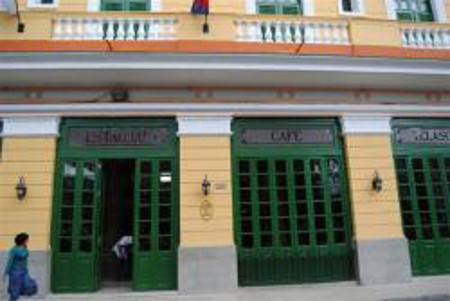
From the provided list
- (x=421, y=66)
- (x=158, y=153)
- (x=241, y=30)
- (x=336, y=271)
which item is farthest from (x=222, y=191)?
(x=421, y=66)

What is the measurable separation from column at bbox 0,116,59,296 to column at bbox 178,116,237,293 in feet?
8.49

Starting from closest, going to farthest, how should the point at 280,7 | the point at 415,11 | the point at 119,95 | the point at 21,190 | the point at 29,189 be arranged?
the point at 21,190, the point at 29,189, the point at 119,95, the point at 280,7, the point at 415,11

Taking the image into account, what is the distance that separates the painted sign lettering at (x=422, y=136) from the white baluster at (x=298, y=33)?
3.04 metres

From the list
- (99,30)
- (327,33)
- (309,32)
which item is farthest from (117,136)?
(327,33)

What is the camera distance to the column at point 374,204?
8.15m

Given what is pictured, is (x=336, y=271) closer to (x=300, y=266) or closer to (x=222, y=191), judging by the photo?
(x=300, y=266)

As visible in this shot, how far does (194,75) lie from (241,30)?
156cm

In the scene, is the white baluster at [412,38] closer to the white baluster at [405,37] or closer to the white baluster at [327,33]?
the white baluster at [405,37]

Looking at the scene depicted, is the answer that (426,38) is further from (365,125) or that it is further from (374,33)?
(365,125)

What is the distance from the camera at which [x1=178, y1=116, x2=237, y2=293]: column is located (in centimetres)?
768

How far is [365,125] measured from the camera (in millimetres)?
8703

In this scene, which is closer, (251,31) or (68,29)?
(68,29)

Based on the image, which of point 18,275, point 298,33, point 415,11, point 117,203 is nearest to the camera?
point 18,275

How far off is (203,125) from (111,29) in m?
2.79
